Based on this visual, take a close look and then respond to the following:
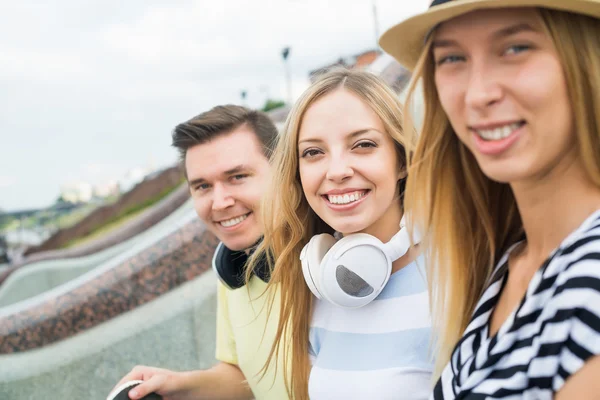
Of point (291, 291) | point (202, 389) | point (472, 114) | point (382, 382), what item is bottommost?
point (202, 389)

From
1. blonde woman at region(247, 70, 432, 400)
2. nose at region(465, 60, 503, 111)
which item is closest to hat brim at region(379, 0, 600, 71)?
nose at region(465, 60, 503, 111)

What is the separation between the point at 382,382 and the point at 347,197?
63 centimetres

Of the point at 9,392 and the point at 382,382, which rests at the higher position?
the point at 382,382

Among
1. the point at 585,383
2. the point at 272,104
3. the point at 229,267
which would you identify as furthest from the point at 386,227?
the point at 272,104

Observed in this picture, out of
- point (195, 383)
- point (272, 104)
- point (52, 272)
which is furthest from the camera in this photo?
point (272, 104)

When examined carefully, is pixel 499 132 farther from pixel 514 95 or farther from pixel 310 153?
pixel 310 153

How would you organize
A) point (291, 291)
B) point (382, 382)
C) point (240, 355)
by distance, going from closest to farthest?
1. point (382, 382)
2. point (291, 291)
3. point (240, 355)

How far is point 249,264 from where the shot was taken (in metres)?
2.70

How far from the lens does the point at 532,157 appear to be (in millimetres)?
1239

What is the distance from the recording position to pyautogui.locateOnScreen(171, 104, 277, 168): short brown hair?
124 inches

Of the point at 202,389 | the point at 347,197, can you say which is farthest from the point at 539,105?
the point at 202,389

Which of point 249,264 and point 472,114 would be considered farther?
point 249,264

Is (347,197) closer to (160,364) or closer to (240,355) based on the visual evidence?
(240,355)

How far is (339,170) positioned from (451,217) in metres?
0.54
